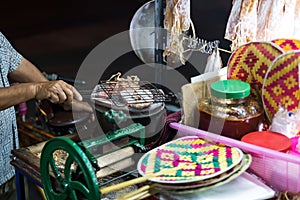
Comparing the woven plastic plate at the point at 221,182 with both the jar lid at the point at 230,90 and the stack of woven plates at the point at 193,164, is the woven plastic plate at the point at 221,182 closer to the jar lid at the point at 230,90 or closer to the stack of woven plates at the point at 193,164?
the stack of woven plates at the point at 193,164

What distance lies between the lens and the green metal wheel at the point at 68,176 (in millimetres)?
833

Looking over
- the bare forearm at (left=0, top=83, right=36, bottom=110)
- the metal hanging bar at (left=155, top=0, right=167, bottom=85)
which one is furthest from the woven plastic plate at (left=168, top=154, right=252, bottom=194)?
the metal hanging bar at (left=155, top=0, right=167, bottom=85)

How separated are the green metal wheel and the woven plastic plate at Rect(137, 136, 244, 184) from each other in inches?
4.9

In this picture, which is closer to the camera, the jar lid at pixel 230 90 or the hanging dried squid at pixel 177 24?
the jar lid at pixel 230 90

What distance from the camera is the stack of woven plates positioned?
0.85 meters

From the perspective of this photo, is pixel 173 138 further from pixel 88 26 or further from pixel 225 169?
pixel 88 26

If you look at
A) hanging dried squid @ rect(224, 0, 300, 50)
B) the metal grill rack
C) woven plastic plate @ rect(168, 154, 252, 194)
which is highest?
hanging dried squid @ rect(224, 0, 300, 50)

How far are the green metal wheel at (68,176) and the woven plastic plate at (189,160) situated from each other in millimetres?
126

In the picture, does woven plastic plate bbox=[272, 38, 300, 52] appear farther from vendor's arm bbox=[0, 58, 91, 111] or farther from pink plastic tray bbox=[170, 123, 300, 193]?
vendor's arm bbox=[0, 58, 91, 111]

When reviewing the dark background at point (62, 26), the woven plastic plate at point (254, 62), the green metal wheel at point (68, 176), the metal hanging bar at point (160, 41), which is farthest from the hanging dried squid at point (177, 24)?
the green metal wheel at point (68, 176)

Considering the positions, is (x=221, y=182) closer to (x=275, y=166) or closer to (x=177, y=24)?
(x=275, y=166)

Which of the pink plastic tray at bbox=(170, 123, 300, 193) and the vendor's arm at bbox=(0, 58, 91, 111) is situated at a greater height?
the vendor's arm at bbox=(0, 58, 91, 111)

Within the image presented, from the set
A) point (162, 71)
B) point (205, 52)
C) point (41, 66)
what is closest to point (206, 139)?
point (205, 52)

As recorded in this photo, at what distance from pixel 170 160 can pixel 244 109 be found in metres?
0.24
